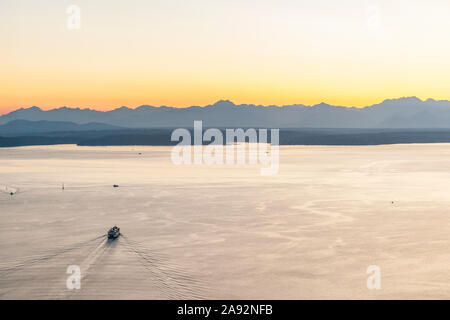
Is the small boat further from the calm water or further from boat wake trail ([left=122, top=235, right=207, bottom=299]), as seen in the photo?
boat wake trail ([left=122, top=235, right=207, bottom=299])

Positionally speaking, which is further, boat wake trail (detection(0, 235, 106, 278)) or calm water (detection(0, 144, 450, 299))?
boat wake trail (detection(0, 235, 106, 278))

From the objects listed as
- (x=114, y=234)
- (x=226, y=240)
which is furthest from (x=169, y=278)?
(x=114, y=234)

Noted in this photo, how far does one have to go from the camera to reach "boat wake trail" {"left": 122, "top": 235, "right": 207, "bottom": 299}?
35.0m

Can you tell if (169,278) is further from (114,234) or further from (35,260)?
(114,234)

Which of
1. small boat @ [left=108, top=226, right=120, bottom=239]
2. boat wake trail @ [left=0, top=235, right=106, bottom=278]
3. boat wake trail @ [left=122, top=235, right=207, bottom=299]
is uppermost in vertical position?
small boat @ [left=108, top=226, right=120, bottom=239]

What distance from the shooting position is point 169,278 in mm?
37781

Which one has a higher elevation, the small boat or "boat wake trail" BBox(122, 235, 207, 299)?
the small boat

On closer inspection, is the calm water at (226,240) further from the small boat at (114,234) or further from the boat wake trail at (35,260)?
the small boat at (114,234)

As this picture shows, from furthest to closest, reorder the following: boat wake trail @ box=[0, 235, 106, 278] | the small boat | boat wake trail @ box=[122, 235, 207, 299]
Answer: the small boat < boat wake trail @ box=[0, 235, 106, 278] < boat wake trail @ box=[122, 235, 207, 299]

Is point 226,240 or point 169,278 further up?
point 226,240

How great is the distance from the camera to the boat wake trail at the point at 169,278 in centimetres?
3503

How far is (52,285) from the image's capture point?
36125mm

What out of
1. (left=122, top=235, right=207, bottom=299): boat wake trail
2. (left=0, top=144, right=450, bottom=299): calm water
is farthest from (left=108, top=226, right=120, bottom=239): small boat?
(left=122, top=235, right=207, bottom=299): boat wake trail
